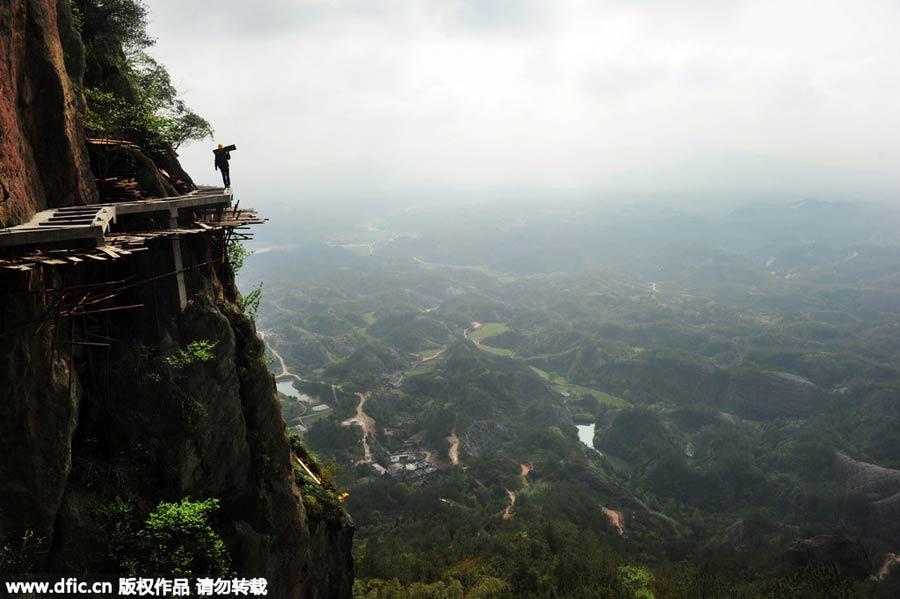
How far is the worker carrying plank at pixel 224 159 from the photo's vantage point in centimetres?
1789

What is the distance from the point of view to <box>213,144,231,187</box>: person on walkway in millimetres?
17922

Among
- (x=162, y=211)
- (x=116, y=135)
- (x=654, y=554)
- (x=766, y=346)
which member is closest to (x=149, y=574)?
(x=162, y=211)

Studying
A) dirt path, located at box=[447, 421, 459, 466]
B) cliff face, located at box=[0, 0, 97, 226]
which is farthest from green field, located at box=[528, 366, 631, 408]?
cliff face, located at box=[0, 0, 97, 226]

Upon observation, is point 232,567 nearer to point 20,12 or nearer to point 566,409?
point 20,12

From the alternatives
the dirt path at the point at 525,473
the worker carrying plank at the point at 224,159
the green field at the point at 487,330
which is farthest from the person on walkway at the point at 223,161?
the green field at the point at 487,330

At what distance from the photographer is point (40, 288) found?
27.2 ft

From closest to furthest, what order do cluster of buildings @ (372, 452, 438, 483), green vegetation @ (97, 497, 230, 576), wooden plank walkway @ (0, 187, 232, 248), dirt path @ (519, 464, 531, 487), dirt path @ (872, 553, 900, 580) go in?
wooden plank walkway @ (0, 187, 232, 248)
green vegetation @ (97, 497, 230, 576)
dirt path @ (872, 553, 900, 580)
cluster of buildings @ (372, 452, 438, 483)
dirt path @ (519, 464, 531, 487)

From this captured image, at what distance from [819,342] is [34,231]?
164 meters

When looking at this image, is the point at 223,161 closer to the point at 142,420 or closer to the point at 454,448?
the point at 142,420

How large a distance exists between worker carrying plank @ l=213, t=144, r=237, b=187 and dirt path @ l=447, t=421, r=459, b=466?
70.6 meters

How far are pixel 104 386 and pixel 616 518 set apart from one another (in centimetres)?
7006

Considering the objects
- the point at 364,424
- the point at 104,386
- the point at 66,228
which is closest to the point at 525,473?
the point at 364,424

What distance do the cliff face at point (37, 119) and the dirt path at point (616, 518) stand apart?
6962 centimetres

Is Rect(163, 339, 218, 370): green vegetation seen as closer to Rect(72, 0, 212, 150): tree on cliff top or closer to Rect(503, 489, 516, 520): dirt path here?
Rect(72, 0, 212, 150): tree on cliff top
